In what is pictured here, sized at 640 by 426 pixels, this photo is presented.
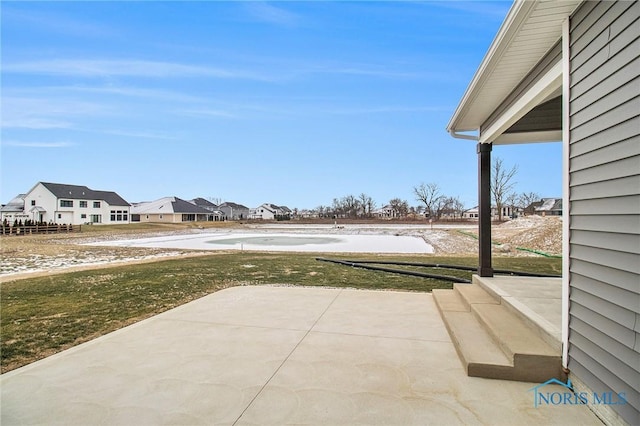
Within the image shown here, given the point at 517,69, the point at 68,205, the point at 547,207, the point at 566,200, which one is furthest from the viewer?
the point at 547,207

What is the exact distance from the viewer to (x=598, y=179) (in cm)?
183

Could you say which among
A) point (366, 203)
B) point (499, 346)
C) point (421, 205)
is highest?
point (366, 203)

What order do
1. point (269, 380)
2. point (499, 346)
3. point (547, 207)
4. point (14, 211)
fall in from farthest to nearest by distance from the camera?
point (547, 207) < point (14, 211) < point (499, 346) < point (269, 380)

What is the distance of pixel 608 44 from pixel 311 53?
1304 centimetres

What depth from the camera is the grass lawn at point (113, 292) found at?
3275mm

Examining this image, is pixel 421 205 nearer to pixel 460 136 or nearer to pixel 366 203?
pixel 366 203

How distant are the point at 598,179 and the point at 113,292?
636cm

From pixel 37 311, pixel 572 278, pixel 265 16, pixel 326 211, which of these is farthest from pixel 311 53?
pixel 326 211

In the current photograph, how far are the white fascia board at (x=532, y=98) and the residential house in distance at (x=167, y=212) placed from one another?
169 ft

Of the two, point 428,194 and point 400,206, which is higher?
point 428,194

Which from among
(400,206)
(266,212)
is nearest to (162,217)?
(266,212)

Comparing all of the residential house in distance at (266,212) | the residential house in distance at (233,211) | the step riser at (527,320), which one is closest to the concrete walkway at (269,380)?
the step riser at (527,320)

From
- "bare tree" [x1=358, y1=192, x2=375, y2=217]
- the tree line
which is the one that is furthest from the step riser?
"bare tree" [x1=358, y1=192, x2=375, y2=217]

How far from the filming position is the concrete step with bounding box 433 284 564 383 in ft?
7.36
